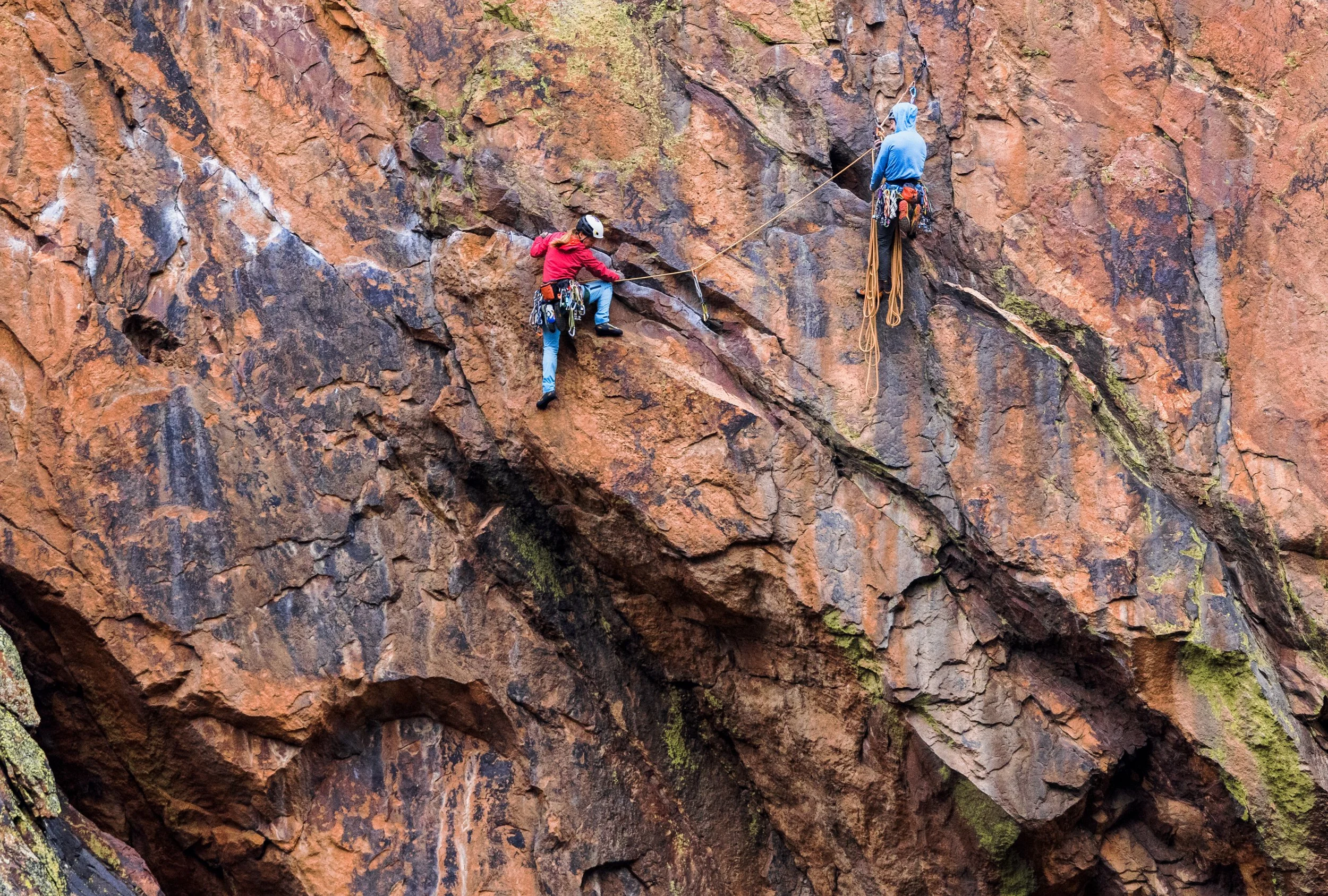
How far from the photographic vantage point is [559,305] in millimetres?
9141

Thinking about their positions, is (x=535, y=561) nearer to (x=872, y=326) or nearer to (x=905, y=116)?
(x=872, y=326)

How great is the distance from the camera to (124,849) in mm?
8820

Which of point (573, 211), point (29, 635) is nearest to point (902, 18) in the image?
point (573, 211)

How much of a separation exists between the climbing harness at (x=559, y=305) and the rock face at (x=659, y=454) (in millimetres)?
346

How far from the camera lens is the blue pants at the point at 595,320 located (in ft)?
30.4

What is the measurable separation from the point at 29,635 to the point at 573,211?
5.40m

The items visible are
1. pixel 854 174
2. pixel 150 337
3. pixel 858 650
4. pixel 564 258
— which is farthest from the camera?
pixel 854 174

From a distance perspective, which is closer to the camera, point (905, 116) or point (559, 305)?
point (559, 305)

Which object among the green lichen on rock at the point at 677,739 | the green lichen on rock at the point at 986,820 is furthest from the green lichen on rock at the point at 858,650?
the green lichen on rock at the point at 677,739

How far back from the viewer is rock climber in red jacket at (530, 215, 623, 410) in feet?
29.8

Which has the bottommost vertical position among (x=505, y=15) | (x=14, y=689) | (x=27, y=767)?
(x=27, y=767)

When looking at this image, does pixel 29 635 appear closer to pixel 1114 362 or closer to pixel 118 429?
pixel 118 429

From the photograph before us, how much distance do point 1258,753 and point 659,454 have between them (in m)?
4.95

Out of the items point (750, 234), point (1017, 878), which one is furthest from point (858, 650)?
point (750, 234)
